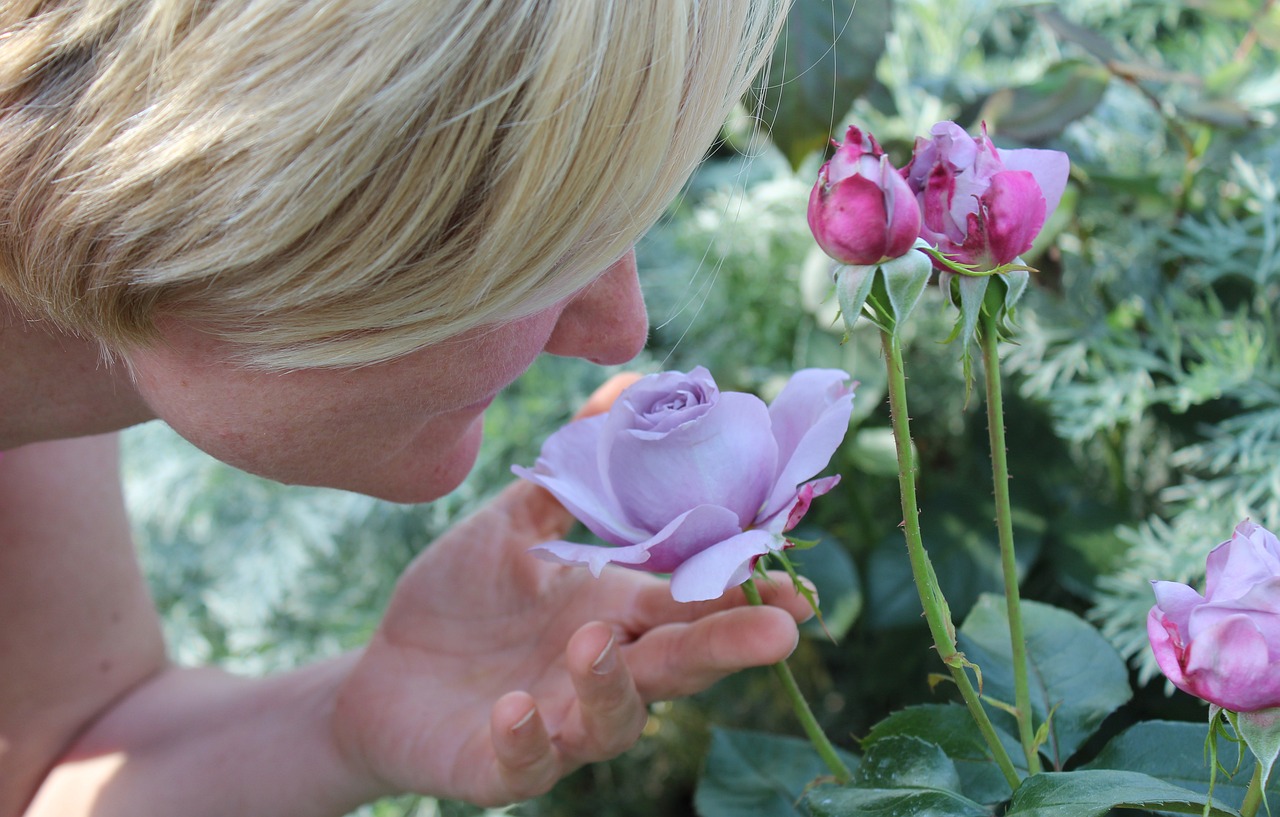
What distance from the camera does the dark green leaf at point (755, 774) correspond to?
22.6 inches

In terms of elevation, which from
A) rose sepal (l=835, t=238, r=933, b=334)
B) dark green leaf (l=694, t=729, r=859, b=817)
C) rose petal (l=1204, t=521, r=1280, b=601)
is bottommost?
dark green leaf (l=694, t=729, r=859, b=817)

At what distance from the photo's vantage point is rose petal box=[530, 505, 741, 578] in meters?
0.42

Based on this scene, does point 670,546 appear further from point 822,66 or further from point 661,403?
point 822,66

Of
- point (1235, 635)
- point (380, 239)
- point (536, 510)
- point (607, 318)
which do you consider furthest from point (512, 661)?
point (1235, 635)

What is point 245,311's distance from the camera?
452 millimetres

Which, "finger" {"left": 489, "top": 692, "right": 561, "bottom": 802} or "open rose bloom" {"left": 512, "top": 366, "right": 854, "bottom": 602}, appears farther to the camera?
"finger" {"left": 489, "top": 692, "right": 561, "bottom": 802}

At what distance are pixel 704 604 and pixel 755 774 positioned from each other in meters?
0.11

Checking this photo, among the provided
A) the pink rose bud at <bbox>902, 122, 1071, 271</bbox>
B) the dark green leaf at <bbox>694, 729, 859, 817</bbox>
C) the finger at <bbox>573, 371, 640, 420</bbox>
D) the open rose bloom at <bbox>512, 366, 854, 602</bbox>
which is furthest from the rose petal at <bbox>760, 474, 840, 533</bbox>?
the finger at <bbox>573, 371, 640, 420</bbox>

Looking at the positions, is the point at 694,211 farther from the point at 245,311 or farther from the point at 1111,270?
the point at 245,311

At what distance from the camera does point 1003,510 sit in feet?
1.41

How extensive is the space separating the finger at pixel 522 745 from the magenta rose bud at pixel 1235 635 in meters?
0.34

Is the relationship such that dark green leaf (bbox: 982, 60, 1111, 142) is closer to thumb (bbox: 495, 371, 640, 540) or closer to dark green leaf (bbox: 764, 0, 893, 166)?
dark green leaf (bbox: 764, 0, 893, 166)

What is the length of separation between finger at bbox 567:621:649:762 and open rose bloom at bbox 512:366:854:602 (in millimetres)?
88

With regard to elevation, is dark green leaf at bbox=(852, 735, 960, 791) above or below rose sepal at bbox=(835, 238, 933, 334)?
below
